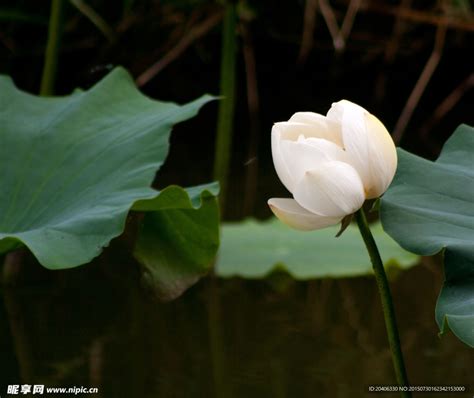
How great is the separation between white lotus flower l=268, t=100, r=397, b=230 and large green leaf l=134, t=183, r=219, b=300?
1.19 ft

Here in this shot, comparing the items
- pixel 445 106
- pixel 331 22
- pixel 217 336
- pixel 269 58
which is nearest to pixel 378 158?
pixel 217 336

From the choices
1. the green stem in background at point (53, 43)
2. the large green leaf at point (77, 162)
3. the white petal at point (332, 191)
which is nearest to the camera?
the white petal at point (332, 191)

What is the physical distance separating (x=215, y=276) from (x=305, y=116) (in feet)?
3.12

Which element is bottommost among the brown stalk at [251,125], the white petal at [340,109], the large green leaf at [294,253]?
the large green leaf at [294,253]

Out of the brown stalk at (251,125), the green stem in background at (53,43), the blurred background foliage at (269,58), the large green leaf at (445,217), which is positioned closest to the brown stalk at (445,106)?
the blurred background foliage at (269,58)

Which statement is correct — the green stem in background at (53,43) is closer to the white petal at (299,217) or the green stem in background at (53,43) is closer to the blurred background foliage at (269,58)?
the blurred background foliage at (269,58)

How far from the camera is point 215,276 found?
5.18 ft

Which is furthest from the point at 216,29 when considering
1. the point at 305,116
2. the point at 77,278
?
the point at 305,116

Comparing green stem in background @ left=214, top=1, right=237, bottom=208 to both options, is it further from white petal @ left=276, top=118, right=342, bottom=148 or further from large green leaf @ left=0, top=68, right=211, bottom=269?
white petal @ left=276, top=118, right=342, bottom=148

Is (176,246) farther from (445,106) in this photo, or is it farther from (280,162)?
(445,106)

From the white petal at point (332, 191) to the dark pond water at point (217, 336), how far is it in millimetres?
467

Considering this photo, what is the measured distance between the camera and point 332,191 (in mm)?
603

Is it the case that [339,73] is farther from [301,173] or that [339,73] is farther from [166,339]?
[301,173]

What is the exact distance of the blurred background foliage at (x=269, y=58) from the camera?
2465 millimetres
